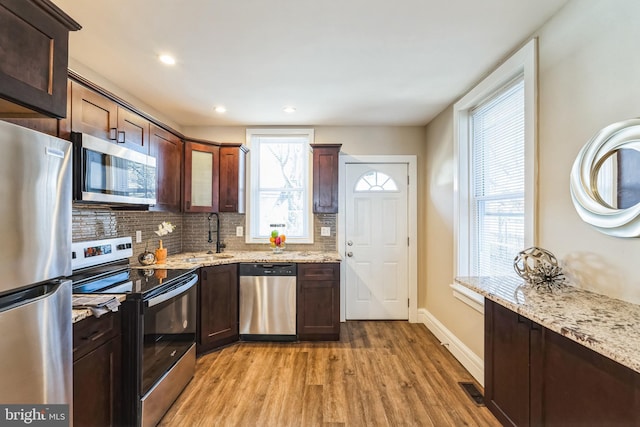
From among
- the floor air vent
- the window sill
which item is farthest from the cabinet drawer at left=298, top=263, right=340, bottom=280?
the floor air vent

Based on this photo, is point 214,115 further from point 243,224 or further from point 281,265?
point 281,265

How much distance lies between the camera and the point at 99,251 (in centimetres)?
215

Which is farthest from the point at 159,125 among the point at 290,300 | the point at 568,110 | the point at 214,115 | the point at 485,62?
the point at 568,110

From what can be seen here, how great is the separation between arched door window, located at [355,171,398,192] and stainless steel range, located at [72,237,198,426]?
A: 2.28 meters

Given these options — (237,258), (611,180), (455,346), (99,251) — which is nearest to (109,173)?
(99,251)

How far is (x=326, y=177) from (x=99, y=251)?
7.61 feet

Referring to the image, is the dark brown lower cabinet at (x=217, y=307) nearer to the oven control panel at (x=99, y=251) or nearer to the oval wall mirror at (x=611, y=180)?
the oven control panel at (x=99, y=251)

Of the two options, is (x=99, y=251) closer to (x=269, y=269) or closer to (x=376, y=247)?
(x=269, y=269)

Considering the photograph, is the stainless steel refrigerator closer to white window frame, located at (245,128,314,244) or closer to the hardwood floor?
the hardwood floor

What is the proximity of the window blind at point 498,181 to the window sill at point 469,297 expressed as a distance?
22cm

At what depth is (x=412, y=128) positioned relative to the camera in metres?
3.71

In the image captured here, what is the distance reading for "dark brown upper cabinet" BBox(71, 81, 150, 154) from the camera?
5.60ft

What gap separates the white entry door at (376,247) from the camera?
3.68 metres

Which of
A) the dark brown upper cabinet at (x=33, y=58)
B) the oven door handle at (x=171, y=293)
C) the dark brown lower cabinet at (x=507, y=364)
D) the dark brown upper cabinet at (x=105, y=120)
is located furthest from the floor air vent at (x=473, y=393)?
the dark brown upper cabinet at (x=105, y=120)
